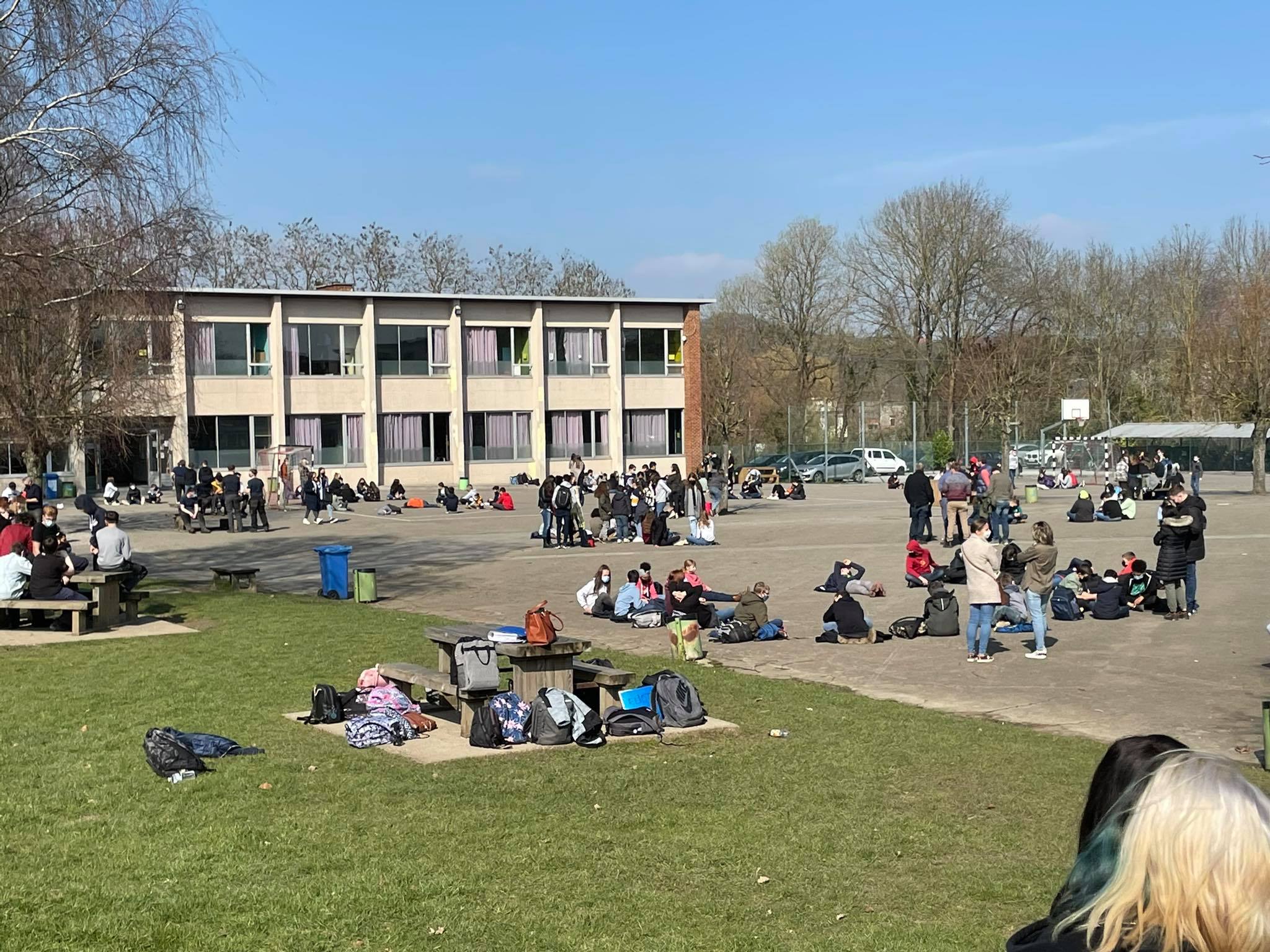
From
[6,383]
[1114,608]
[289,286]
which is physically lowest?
[1114,608]

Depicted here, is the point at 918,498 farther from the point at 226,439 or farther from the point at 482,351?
the point at 482,351

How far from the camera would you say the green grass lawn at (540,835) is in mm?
6570

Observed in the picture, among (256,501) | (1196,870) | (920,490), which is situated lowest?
(256,501)

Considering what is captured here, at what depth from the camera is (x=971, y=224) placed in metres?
77.9

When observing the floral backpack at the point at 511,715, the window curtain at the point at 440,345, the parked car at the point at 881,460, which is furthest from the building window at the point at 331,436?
the floral backpack at the point at 511,715

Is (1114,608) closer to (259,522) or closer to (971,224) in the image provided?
(259,522)

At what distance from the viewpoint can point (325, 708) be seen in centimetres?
1167

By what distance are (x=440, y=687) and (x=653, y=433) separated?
57.1m

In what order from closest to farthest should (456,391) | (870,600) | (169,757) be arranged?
1. (169,757)
2. (870,600)
3. (456,391)

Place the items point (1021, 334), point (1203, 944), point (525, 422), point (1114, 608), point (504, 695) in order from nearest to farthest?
point (1203, 944) < point (504, 695) < point (1114, 608) < point (525, 422) < point (1021, 334)

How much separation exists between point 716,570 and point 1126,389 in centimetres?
6471

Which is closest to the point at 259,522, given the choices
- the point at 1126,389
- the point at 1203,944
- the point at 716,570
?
the point at 716,570

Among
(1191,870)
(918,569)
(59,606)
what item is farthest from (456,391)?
(1191,870)

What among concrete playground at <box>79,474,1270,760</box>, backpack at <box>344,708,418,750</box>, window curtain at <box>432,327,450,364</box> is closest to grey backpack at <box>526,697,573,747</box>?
backpack at <box>344,708,418,750</box>
